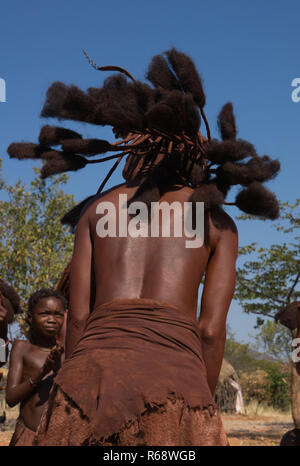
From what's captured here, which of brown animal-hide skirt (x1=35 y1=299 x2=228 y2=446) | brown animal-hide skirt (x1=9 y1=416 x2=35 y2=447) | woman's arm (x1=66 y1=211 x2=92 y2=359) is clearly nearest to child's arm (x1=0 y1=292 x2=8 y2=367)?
brown animal-hide skirt (x1=9 y1=416 x2=35 y2=447)

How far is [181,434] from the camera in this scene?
191 centimetres

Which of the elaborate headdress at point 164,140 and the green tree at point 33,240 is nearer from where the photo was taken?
the elaborate headdress at point 164,140

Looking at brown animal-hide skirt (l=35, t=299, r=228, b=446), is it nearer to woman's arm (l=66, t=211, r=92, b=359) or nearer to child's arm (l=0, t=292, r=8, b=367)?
woman's arm (l=66, t=211, r=92, b=359)

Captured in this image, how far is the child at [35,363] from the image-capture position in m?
3.90

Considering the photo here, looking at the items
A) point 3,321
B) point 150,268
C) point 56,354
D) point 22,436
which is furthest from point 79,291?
point 22,436

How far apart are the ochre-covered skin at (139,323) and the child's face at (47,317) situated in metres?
2.04

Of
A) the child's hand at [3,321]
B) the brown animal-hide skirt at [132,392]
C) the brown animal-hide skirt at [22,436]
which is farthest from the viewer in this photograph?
the brown animal-hide skirt at [22,436]

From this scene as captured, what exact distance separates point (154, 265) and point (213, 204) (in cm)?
39

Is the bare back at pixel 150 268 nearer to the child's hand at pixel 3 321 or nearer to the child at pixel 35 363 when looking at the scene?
the child's hand at pixel 3 321

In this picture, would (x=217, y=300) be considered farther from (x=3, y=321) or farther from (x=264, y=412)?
(x=264, y=412)

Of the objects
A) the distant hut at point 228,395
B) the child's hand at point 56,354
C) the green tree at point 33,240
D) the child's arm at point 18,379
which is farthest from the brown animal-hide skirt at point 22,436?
the distant hut at point 228,395

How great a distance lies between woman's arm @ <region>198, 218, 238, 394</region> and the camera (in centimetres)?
235

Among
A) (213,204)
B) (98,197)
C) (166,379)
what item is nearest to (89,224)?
(98,197)

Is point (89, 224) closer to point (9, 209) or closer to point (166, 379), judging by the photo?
point (166, 379)
